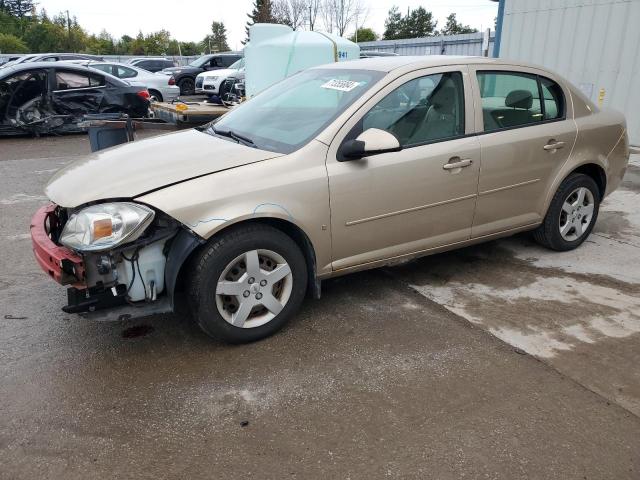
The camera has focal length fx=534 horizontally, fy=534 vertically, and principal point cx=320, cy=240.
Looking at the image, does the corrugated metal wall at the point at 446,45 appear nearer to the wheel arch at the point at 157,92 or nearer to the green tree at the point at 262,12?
the wheel arch at the point at 157,92

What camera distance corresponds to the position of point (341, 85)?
3.74 meters

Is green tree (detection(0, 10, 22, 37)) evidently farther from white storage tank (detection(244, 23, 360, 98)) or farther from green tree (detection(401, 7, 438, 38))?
white storage tank (detection(244, 23, 360, 98))

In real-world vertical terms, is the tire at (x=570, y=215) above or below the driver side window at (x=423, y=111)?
below

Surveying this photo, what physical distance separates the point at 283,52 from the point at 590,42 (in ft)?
17.7

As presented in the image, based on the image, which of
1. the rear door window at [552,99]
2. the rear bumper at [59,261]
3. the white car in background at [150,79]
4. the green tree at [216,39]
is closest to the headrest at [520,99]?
the rear door window at [552,99]

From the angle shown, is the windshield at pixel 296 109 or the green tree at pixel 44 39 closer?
the windshield at pixel 296 109

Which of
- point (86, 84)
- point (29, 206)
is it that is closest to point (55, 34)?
point (86, 84)

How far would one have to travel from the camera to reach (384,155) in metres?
3.48

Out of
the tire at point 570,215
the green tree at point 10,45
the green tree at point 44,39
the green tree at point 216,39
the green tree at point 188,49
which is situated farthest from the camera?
the green tree at point 216,39

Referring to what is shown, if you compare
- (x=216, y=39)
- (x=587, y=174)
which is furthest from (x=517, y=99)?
(x=216, y=39)

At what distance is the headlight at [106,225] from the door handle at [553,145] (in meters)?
3.10

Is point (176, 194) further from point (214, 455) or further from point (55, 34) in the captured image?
point (55, 34)

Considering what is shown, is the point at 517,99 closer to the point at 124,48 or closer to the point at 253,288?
the point at 253,288

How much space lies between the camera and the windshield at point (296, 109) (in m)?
3.45
